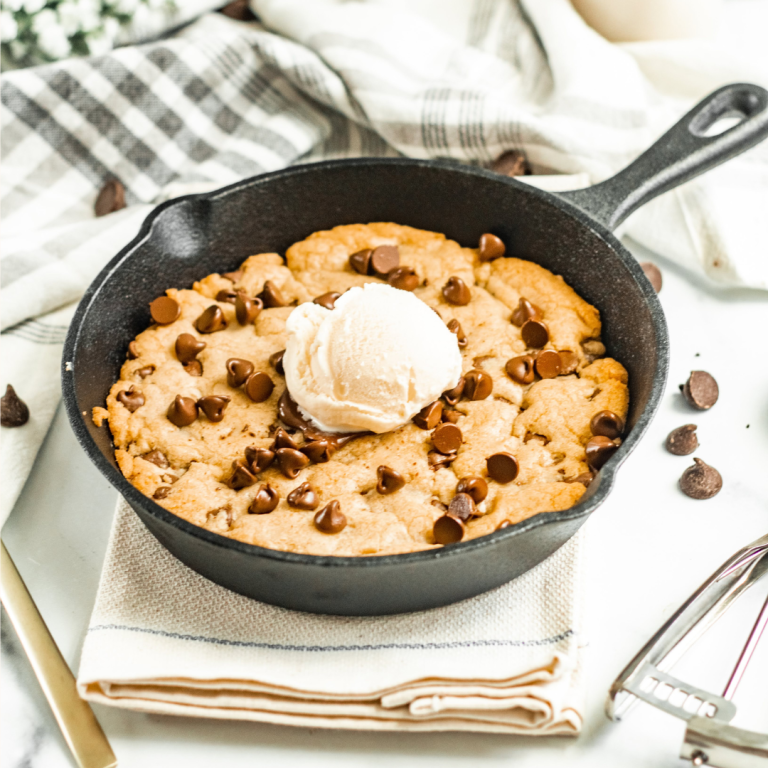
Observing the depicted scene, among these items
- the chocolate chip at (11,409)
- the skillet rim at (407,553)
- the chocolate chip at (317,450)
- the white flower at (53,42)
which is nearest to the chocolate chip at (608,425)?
the skillet rim at (407,553)

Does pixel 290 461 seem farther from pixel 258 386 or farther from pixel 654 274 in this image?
pixel 654 274

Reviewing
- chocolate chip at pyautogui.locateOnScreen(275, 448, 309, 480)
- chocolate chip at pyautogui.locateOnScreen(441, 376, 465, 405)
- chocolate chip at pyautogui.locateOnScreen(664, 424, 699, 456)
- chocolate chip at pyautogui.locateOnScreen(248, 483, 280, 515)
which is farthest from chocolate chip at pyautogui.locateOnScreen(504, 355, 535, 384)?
chocolate chip at pyautogui.locateOnScreen(248, 483, 280, 515)

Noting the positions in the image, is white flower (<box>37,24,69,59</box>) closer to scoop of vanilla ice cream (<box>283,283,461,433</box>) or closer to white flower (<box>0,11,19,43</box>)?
white flower (<box>0,11,19,43</box>)

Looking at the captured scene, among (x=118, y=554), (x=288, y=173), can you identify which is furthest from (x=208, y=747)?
(x=288, y=173)

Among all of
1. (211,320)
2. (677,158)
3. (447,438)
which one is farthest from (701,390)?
(211,320)

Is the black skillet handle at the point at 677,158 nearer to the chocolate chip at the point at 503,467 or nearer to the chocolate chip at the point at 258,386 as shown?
the chocolate chip at the point at 503,467

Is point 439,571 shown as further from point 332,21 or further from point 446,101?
point 332,21
